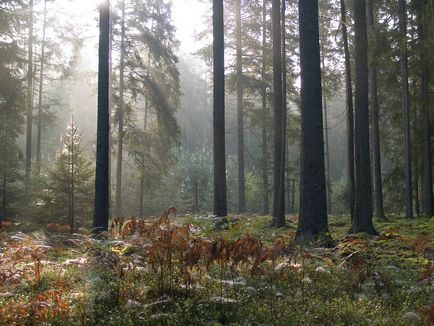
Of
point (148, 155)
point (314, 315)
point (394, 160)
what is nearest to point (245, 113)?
point (148, 155)

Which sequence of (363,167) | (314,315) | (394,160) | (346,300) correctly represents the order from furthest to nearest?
1. (394,160)
2. (363,167)
3. (346,300)
4. (314,315)

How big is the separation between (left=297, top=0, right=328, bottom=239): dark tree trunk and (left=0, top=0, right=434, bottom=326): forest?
3 cm

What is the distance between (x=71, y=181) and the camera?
15.7 meters

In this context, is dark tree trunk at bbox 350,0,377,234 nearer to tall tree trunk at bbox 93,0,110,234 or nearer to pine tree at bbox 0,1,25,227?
tall tree trunk at bbox 93,0,110,234

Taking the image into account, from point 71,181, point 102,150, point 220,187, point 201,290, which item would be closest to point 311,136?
point 220,187

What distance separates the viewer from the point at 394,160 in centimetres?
2395

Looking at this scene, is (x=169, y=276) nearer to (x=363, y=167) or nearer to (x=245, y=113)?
(x=363, y=167)

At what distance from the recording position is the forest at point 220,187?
16.1 feet

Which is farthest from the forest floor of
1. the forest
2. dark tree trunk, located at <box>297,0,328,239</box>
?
dark tree trunk, located at <box>297,0,328,239</box>

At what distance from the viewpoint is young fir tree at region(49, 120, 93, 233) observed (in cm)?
1549

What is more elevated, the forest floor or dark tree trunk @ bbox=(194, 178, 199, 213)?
dark tree trunk @ bbox=(194, 178, 199, 213)

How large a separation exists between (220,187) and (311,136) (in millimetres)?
4846

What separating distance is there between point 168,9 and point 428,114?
52.4 feet

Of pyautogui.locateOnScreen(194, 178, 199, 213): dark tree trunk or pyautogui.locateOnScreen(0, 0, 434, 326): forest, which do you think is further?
pyautogui.locateOnScreen(194, 178, 199, 213): dark tree trunk
